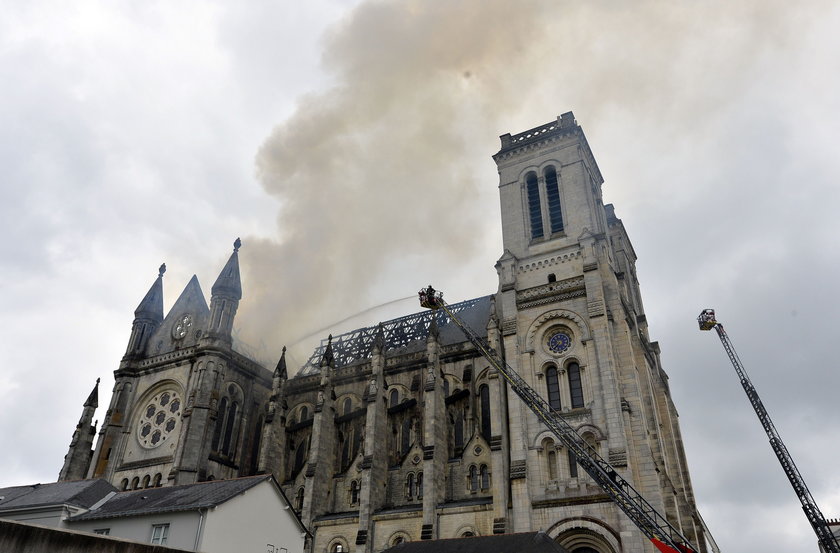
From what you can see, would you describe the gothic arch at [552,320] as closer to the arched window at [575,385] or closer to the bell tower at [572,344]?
the bell tower at [572,344]

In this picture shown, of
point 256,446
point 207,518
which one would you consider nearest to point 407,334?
point 256,446

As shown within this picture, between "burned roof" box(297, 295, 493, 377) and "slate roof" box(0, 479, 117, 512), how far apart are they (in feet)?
76.4

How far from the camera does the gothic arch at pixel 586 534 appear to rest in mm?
28266

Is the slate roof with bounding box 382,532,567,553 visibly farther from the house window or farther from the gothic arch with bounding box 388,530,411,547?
the house window

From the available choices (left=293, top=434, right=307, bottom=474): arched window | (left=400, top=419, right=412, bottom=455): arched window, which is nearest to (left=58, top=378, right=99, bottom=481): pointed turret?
(left=293, top=434, right=307, bottom=474): arched window

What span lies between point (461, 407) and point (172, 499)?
833 inches

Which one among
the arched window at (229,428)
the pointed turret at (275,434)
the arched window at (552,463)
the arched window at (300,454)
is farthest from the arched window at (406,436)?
the arched window at (229,428)

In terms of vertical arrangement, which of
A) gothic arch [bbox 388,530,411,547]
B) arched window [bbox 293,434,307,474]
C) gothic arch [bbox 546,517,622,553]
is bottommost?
gothic arch [bbox 546,517,622,553]

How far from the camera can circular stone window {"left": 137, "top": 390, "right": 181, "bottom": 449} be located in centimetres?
4506

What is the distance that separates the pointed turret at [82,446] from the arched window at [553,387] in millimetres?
36555

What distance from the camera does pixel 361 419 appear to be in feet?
146

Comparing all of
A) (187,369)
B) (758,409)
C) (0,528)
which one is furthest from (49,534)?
(758,409)

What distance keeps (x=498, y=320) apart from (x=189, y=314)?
89.4 feet

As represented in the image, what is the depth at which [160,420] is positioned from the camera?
4625cm
